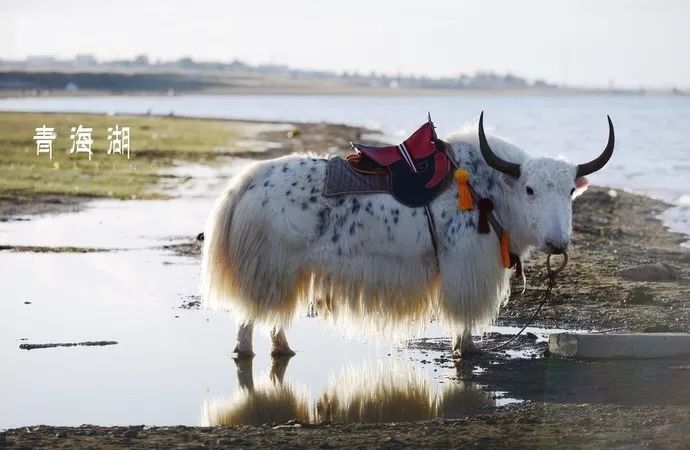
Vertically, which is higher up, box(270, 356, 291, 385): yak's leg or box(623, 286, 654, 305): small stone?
box(623, 286, 654, 305): small stone

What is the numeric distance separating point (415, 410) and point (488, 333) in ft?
5.15

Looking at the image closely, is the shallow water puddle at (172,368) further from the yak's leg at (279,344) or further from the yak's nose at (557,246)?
the yak's nose at (557,246)

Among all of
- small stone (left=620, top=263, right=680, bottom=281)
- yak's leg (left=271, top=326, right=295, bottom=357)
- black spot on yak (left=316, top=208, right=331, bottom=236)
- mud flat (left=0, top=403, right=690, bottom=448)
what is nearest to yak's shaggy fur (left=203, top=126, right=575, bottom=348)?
black spot on yak (left=316, top=208, right=331, bottom=236)

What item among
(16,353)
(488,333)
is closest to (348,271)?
(488,333)

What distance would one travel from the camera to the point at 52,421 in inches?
203

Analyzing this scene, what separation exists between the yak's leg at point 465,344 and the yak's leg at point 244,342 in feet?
3.32

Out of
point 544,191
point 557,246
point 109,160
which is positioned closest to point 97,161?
point 109,160

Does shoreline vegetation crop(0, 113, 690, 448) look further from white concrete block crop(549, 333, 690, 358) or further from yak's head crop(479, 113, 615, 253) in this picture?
yak's head crop(479, 113, 615, 253)

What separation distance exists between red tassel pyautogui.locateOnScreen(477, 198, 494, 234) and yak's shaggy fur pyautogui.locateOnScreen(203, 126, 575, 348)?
4 centimetres

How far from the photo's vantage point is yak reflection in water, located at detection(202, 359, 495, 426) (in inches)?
212

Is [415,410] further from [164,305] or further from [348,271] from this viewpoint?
[164,305]

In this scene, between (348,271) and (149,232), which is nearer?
(348,271)

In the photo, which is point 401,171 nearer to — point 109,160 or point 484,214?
point 484,214

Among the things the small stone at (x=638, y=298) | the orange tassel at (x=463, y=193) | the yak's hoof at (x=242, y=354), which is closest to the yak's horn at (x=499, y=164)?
the orange tassel at (x=463, y=193)
